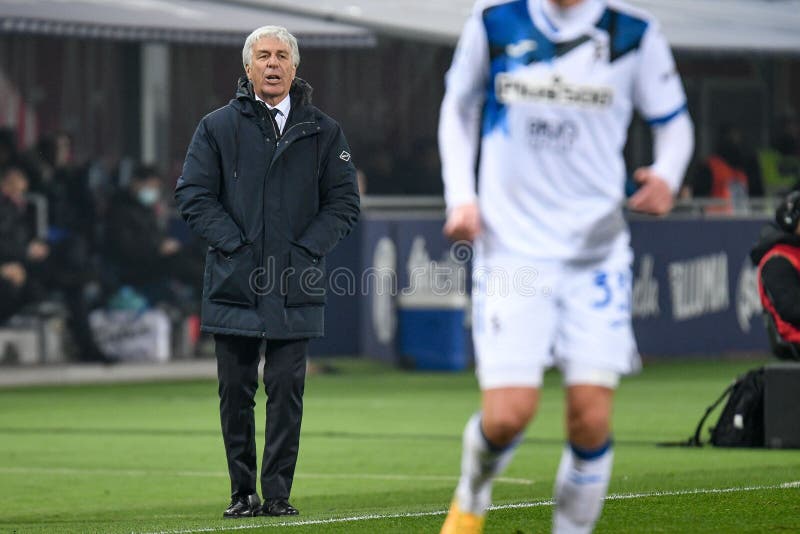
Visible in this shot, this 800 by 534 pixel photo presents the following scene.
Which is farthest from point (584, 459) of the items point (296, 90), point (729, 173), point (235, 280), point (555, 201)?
point (729, 173)

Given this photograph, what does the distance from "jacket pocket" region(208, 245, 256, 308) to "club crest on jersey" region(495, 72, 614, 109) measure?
9.26 ft

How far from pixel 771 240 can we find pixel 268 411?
15.0ft

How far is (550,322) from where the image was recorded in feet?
19.5

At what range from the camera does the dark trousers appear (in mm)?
8578

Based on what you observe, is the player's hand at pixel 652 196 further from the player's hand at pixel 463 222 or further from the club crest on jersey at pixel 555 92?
the player's hand at pixel 463 222

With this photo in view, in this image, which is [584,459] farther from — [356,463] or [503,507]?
[356,463]

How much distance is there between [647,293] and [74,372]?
6.55 metres

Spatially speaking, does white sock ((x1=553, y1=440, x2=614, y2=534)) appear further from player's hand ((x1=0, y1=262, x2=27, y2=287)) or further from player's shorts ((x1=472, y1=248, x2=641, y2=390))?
player's hand ((x1=0, y1=262, x2=27, y2=287))

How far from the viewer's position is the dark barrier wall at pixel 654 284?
20578 mm

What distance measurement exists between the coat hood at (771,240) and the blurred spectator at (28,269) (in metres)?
8.18

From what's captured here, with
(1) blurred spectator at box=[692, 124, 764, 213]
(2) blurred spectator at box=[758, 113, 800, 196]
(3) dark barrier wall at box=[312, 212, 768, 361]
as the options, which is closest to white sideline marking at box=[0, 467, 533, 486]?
(3) dark barrier wall at box=[312, 212, 768, 361]

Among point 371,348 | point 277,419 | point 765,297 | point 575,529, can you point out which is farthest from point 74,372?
point 575,529

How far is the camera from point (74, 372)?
1888 centimetres

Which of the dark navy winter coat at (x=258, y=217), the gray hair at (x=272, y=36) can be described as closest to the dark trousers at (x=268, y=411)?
the dark navy winter coat at (x=258, y=217)
